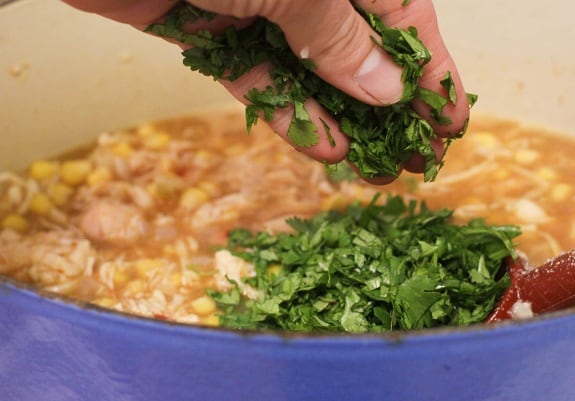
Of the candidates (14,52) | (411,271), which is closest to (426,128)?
(411,271)

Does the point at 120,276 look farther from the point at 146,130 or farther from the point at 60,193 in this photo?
the point at 146,130

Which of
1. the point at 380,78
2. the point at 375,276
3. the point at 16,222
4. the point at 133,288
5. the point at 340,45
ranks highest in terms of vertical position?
the point at 340,45

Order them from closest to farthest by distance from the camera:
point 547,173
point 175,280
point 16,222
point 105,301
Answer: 1. point 105,301
2. point 175,280
3. point 16,222
4. point 547,173

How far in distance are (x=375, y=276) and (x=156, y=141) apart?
150 centimetres

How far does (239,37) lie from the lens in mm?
2145

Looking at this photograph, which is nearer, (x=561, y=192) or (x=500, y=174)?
(x=561, y=192)

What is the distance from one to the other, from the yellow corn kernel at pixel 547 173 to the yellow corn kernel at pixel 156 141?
1.49m

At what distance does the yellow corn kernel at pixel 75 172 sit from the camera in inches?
128

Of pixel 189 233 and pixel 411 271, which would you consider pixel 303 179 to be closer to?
pixel 189 233

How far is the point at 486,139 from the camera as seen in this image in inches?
136

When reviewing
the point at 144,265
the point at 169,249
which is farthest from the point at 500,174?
the point at 144,265

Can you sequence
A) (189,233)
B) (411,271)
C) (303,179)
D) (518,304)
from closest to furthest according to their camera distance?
(518,304) < (411,271) < (189,233) < (303,179)

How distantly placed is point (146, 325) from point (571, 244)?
1842 millimetres

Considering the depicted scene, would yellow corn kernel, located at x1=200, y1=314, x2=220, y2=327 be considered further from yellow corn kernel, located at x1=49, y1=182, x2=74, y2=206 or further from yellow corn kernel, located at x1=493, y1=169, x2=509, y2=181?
yellow corn kernel, located at x1=493, y1=169, x2=509, y2=181
